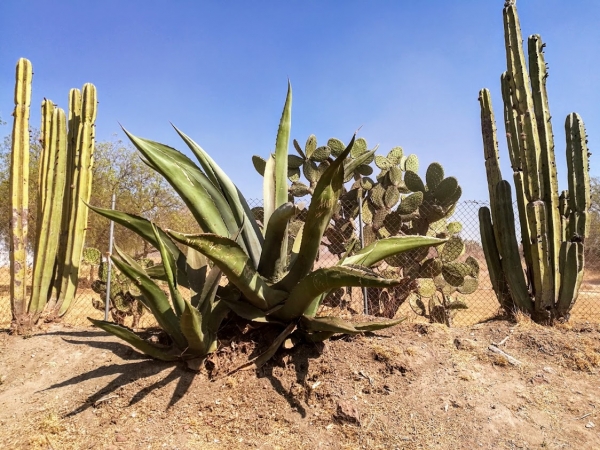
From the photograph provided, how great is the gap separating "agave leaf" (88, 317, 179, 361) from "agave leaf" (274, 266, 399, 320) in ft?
2.42

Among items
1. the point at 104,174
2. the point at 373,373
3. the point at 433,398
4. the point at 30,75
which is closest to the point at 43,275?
the point at 30,75

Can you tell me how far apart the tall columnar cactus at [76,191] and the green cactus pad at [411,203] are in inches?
151

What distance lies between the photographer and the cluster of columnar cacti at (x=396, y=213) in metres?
5.61

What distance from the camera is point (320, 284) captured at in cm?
238

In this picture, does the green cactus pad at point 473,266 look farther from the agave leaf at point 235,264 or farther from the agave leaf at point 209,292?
the agave leaf at point 209,292

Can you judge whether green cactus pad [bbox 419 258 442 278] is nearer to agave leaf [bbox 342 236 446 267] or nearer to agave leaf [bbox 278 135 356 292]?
agave leaf [bbox 342 236 446 267]

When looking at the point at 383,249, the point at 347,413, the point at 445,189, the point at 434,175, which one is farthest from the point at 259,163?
the point at 347,413

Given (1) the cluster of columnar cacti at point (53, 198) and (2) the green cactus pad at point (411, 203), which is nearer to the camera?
(1) the cluster of columnar cacti at point (53, 198)

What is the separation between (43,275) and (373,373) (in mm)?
3208

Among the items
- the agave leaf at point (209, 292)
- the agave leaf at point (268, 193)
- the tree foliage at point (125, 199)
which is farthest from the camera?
the tree foliage at point (125, 199)

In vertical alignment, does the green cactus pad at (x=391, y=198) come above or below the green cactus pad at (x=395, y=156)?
below

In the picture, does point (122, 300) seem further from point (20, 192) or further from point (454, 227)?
point (454, 227)

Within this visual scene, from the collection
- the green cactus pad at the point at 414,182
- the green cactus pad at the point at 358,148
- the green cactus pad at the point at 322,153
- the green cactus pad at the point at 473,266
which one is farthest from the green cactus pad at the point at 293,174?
the green cactus pad at the point at 473,266

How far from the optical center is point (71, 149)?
15.2 feet
